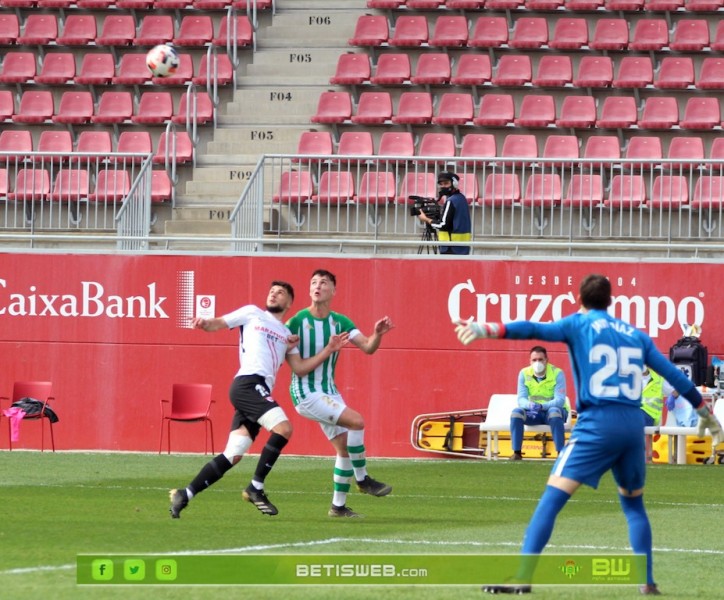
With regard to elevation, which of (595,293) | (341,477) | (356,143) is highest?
(356,143)

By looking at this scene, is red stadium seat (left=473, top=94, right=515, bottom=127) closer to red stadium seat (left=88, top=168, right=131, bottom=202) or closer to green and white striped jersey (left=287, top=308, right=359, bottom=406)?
red stadium seat (left=88, top=168, right=131, bottom=202)

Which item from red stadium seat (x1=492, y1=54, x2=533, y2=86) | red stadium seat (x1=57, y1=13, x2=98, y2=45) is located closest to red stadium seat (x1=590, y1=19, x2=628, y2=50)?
red stadium seat (x1=492, y1=54, x2=533, y2=86)

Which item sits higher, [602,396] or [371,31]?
[371,31]

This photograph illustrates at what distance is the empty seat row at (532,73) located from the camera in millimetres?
24375

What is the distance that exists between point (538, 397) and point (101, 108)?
10.2 m

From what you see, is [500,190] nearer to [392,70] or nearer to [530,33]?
[392,70]

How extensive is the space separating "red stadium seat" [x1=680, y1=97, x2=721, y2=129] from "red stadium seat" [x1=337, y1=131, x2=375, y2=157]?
4.90 m

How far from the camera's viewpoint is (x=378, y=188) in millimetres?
21219

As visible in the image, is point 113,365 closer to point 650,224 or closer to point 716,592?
point 650,224

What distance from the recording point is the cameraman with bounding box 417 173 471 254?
19797 millimetres

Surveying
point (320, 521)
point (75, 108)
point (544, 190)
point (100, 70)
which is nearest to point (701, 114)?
point (544, 190)

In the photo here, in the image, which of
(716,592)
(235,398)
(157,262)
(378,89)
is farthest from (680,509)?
(378,89)

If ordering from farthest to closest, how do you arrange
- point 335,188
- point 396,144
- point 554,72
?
point 554,72
point 396,144
point 335,188

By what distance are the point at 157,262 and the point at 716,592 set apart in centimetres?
1367
